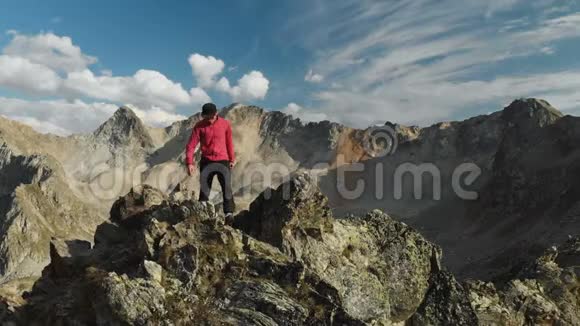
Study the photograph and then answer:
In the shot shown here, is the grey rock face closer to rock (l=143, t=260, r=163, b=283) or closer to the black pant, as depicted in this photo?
the black pant

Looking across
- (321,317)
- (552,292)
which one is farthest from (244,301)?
(552,292)

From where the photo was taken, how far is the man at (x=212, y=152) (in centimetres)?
1711

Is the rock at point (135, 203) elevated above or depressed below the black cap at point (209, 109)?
below

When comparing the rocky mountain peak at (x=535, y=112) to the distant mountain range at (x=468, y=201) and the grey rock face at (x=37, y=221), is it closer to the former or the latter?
the distant mountain range at (x=468, y=201)

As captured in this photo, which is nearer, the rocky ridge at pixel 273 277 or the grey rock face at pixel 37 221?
the rocky ridge at pixel 273 277

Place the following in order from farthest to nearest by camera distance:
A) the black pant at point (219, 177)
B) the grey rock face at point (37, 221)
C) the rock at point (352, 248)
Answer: the grey rock face at point (37, 221) < the black pant at point (219, 177) < the rock at point (352, 248)

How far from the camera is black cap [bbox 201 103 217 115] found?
16734 mm

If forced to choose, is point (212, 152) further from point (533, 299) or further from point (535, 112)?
point (535, 112)

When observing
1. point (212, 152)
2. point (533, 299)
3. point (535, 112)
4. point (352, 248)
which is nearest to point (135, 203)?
point (212, 152)

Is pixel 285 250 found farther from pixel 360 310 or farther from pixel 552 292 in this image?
pixel 552 292

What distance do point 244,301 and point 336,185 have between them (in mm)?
184681

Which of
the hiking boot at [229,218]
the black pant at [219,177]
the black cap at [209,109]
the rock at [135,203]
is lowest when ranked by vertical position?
the hiking boot at [229,218]

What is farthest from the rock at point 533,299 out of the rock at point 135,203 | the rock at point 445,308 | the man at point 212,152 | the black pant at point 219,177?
the rock at point 135,203

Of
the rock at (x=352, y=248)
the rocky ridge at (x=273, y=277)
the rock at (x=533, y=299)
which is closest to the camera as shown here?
the rocky ridge at (x=273, y=277)
